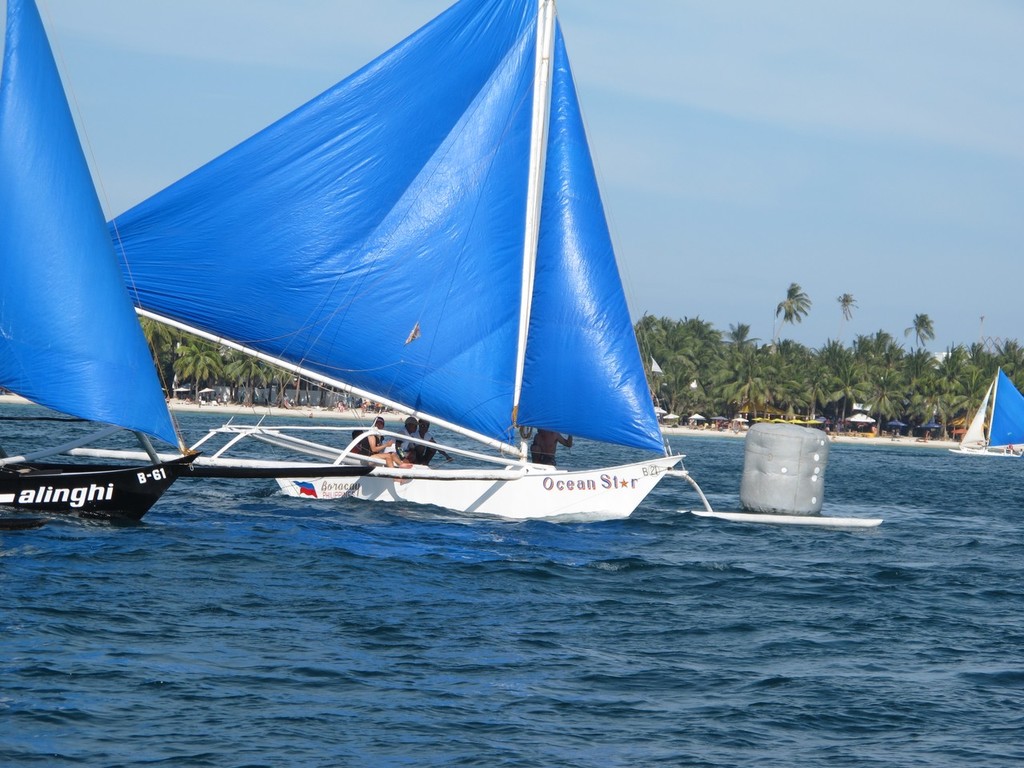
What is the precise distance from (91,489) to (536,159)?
9.97m

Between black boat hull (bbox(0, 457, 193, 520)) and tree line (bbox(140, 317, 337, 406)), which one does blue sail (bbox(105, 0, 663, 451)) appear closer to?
black boat hull (bbox(0, 457, 193, 520))

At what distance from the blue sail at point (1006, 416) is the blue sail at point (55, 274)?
92672 millimetres

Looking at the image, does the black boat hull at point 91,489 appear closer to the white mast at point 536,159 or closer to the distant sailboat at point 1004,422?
the white mast at point 536,159

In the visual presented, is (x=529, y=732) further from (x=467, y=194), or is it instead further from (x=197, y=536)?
(x=467, y=194)

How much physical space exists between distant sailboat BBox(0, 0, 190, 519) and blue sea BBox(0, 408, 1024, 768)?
202 cm

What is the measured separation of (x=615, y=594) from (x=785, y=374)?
119 meters

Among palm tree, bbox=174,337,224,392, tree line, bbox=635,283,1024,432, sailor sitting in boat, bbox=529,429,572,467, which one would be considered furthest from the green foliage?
sailor sitting in boat, bbox=529,429,572,467

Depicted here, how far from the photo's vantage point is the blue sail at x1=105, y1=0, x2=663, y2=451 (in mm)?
24438

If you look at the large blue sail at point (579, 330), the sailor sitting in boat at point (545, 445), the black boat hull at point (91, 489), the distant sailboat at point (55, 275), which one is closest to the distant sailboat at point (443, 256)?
the large blue sail at point (579, 330)

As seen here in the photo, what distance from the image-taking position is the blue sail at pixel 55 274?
18.2 m

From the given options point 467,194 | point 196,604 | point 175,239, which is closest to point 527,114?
point 467,194

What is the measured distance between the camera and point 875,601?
1812 centimetres

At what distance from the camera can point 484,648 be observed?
13711 millimetres

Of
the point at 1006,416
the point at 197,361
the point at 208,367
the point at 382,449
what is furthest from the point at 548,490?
the point at 208,367
